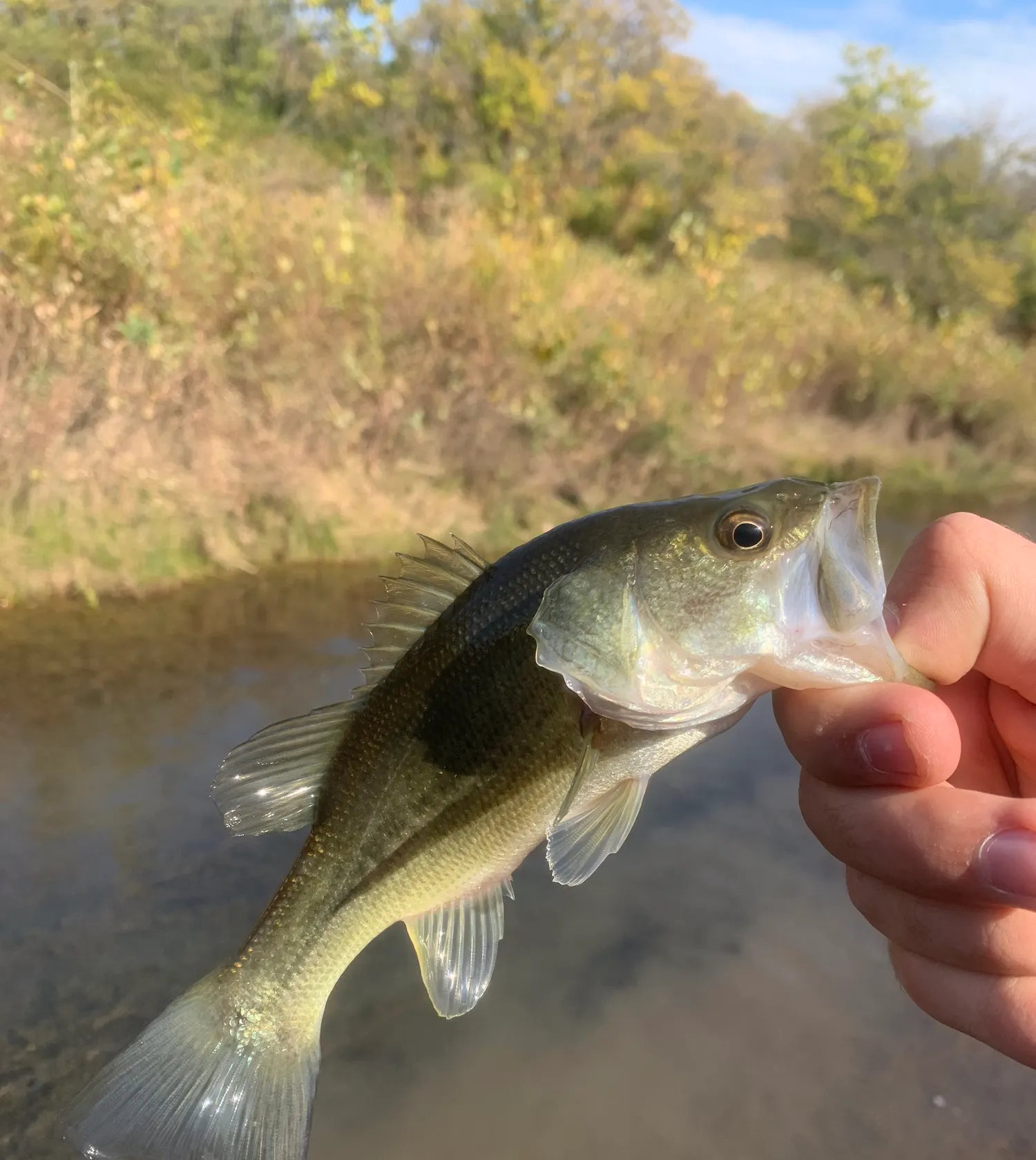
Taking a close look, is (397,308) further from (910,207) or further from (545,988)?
(910,207)

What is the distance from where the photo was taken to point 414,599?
5.98 ft

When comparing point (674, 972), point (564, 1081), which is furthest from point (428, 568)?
point (674, 972)

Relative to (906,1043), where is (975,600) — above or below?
above

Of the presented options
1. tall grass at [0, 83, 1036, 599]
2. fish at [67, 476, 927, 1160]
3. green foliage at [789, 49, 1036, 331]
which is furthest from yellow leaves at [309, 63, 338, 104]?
fish at [67, 476, 927, 1160]

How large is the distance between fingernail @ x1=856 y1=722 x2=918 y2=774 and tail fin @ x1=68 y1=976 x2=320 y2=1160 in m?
1.25

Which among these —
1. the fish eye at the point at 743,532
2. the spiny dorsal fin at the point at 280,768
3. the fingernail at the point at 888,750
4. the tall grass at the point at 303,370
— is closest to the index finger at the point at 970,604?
the fingernail at the point at 888,750

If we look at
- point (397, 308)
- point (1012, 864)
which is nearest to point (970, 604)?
point (1012, 864)

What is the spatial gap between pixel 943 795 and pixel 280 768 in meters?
1.26

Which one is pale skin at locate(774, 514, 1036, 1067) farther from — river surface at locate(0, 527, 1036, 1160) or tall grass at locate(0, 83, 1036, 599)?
tall grass at locate(0, 83, 1036, 599)

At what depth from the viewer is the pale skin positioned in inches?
57.8

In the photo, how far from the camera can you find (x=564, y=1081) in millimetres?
3207

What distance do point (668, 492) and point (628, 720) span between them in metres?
8.38

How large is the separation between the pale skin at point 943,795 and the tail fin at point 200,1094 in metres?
1.18

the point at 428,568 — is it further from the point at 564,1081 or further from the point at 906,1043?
the point at 906,1043
